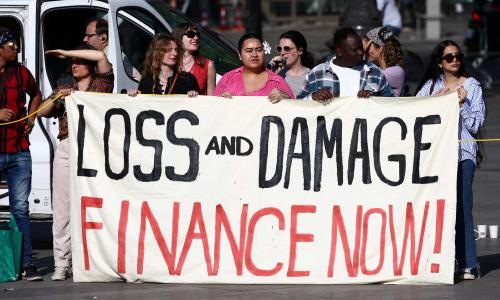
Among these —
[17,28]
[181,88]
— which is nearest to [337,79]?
[181,88]

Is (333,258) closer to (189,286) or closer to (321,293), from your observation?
(321,293)

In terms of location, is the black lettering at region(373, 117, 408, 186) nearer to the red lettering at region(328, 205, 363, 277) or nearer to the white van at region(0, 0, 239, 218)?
the red lettering at region(328, 205, 363, 277)

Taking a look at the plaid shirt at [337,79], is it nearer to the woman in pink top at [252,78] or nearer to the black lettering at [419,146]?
the woman in pink top at [252,78]

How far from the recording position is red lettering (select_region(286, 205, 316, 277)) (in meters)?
9.82

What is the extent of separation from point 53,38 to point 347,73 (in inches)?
113

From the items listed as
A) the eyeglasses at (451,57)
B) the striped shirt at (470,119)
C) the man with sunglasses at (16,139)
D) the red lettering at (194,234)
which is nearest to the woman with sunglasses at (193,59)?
the man with sunglasses at (16,139)

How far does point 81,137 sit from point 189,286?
50.1 inches

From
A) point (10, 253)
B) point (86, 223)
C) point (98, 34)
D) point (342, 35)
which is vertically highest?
point (98, 34)

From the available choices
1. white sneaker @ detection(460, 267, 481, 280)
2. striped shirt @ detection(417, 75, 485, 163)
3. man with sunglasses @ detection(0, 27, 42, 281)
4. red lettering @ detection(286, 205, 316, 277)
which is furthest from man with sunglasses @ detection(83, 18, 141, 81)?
white sneaker @ detection(460, 267, 481, 280)

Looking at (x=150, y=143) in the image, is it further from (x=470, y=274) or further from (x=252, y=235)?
(x=470, y=274)

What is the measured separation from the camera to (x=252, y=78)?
10305mm

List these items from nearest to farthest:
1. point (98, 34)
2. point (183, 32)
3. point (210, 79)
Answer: point (98, 34) < point (183, 32) < point (210, 79)

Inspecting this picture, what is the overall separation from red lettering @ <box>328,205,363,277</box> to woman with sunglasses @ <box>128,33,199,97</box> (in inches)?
54.8

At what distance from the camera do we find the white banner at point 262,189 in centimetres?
979
